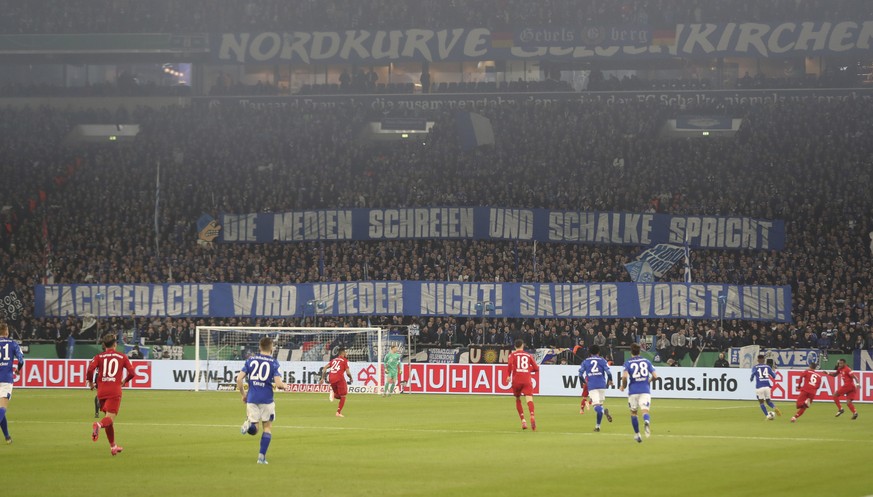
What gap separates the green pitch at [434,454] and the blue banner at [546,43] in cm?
3708

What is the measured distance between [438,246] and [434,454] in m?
34.2

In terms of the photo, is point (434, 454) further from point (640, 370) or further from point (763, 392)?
point (763, 392)

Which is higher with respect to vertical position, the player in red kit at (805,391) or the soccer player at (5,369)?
the soccer player at (5,369)

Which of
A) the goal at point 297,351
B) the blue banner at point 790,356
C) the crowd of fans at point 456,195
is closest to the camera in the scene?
the blue banner at point 790,356

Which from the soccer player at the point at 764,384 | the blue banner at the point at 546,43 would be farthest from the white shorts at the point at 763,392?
the blue banner at the point at 546,43

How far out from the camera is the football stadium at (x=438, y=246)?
78.6ft

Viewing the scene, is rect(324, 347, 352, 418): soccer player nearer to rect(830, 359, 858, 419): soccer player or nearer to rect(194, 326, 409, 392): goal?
rect(194, 326, 409, 392): goal

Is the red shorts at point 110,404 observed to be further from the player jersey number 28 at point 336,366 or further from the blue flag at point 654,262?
the blue flag at point 654,262

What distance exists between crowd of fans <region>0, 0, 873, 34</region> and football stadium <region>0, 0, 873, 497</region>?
0.19 metres

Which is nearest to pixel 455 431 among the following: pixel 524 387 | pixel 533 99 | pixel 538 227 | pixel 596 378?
pixel 524 387

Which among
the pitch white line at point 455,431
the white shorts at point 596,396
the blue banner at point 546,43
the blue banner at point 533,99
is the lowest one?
the pitch white line at point 455,431

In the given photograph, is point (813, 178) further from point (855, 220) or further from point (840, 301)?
point (840, 301)

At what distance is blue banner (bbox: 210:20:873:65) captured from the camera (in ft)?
227

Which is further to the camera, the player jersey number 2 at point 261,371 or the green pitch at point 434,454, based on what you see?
the player jersey number 2 at point 261,371
